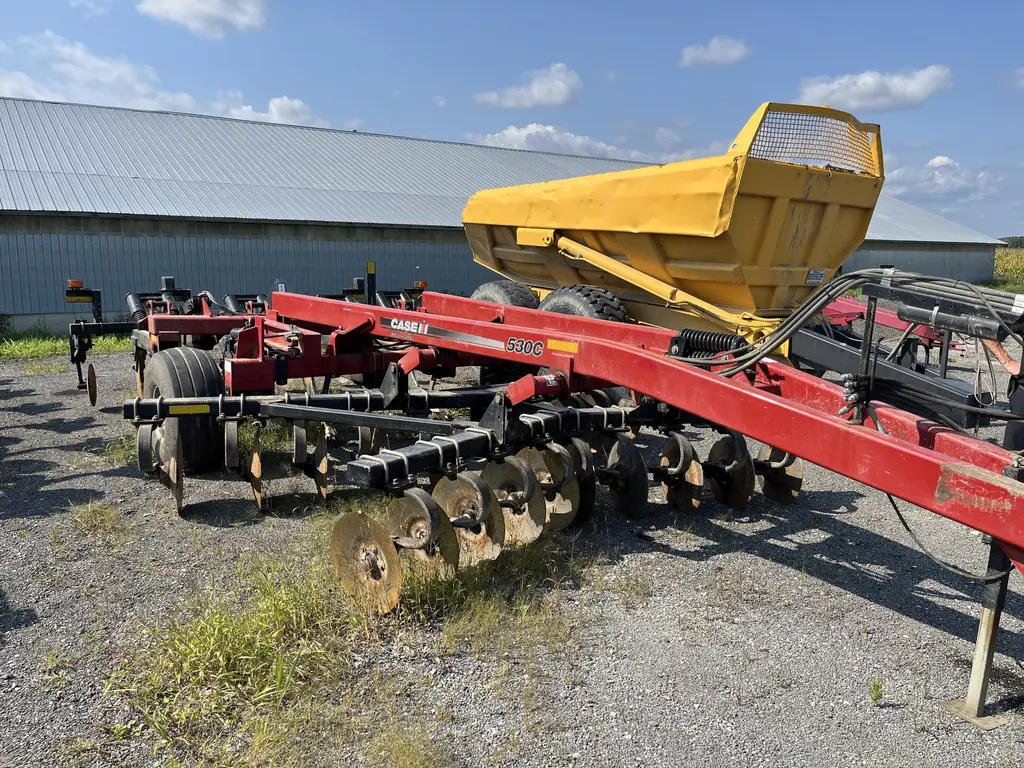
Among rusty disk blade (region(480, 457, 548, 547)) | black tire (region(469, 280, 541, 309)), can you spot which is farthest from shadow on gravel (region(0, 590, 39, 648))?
black tire (region(469, 280, 541, 309))

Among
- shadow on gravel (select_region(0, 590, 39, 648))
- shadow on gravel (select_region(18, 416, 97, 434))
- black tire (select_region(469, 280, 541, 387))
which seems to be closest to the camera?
→ shadow on gravel (select_region(0, 590, 39, 648))

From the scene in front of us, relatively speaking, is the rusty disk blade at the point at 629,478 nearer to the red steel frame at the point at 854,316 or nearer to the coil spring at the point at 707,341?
the coil spring at the point at 707,341

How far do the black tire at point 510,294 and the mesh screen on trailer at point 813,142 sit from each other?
288cm

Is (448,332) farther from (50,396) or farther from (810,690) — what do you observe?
(50,396)

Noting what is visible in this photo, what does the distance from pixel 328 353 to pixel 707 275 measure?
115 inches

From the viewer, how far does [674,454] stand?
5.19 metres

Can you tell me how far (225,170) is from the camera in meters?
18.7

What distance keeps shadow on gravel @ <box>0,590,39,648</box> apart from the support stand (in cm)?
393

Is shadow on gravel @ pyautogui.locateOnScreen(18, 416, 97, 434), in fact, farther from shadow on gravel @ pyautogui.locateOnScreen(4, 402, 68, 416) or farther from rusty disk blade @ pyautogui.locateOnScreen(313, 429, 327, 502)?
rusty disk blade @ pyautogui.locateOnScreen(313, 429, 327, 502)

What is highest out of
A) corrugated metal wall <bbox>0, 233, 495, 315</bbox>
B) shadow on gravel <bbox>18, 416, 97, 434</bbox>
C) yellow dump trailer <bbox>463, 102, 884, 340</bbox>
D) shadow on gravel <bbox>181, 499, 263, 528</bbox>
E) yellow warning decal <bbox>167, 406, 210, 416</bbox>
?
yellow dump trailer <bbox>463, 102, 884, 340</bbox>

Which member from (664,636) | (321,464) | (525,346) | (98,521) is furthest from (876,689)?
(98,521)

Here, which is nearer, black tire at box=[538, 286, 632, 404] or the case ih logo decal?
the case ih logo decal

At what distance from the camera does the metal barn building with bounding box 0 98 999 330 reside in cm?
1475

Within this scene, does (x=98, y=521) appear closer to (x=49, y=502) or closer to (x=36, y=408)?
(x=49, y=502)
